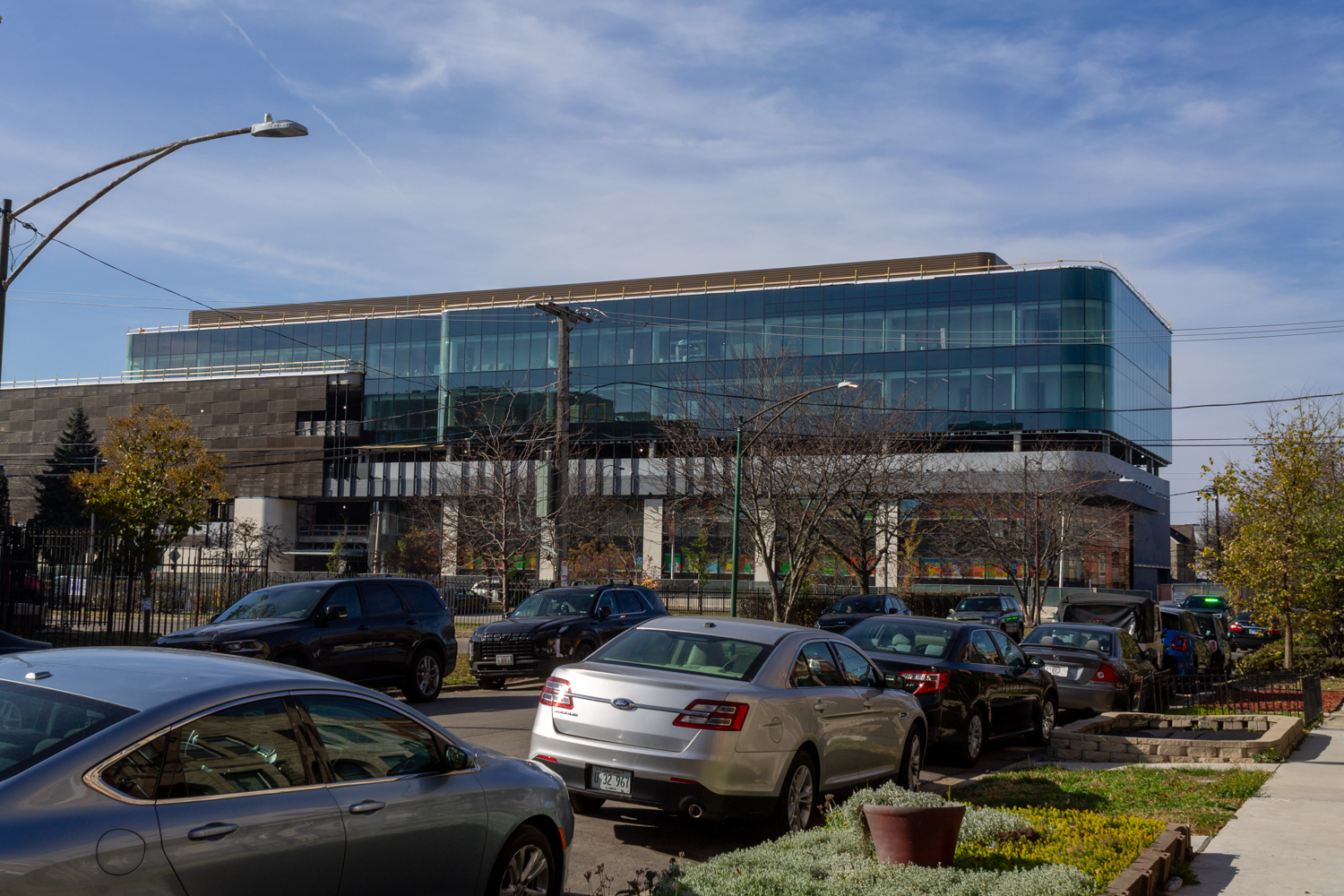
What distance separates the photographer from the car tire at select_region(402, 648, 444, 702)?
16.2 metres

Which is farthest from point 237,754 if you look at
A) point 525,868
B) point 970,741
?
point 970,741

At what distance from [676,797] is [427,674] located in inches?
385

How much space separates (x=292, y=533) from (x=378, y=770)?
248ft

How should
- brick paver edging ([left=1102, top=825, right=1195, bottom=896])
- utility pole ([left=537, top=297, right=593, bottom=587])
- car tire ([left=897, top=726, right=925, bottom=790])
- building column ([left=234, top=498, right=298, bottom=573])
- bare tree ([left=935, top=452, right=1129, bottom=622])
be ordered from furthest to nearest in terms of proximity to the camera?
building column ([left=234, top=498, right=298, bottom=573]), bare tree ([left=935, top=452, right=1129, bottom=622]), utility pole ([left=537, top=297, right=593, bottom=587]), car tire ([left=897, top=726, right=925, bottom=790]), brick paver edging ([left=1102, top=825, right=1195, bottom=896])

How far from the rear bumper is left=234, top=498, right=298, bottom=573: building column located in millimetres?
69759

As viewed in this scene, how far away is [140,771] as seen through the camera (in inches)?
157

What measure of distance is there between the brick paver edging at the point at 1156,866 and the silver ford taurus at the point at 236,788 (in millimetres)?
3211

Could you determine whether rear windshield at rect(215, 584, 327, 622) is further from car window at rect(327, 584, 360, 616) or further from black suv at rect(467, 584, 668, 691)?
black suv at rect(467, 584, 668, 691)

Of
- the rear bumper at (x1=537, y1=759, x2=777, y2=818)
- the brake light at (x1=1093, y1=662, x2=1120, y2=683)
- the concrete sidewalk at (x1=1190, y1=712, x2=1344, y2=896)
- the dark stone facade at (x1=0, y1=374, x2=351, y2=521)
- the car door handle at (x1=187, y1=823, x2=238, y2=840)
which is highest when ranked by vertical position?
the dark stone facade at (x1=0, y1=374, x2=351, y2=521)

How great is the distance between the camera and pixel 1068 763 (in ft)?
41.4

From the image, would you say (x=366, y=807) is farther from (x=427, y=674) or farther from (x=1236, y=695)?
(x=1236, y=695)

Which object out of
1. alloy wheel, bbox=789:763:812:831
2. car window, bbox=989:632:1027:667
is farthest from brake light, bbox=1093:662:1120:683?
alloy wheel, bbox=789:763:812:831

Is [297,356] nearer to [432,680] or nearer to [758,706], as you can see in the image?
[432,680]

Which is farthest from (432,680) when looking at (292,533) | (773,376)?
(292,533)
